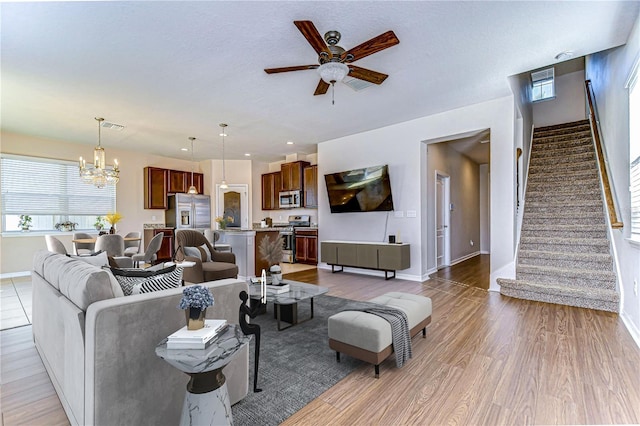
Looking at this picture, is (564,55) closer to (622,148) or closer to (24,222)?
(622,148)

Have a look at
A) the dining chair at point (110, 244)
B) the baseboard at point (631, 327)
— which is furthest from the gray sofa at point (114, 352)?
the baseboard at point (631, 327)

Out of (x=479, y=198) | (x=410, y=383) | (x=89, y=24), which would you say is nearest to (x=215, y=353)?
(x=410, y=383)

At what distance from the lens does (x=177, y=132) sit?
5.96 meters

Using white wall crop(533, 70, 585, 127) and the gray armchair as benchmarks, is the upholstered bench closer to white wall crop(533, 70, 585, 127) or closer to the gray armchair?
the gray armchair

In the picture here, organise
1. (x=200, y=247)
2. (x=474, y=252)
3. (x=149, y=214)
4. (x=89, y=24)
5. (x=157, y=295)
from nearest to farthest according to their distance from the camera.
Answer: (x=157, y=295) < (x=89, y=24) < (x=200, y=247) < (x=149, y=214) < (x=474, y=252)

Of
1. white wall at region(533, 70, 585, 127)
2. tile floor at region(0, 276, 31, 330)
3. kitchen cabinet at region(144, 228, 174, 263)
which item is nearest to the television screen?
kitchen cabinet at region(144, 228, 174, 263)

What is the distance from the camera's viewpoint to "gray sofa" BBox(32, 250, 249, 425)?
1325 mm

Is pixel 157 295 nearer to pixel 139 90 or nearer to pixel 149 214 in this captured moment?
pixel 139 90

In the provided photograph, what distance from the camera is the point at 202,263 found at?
441cm

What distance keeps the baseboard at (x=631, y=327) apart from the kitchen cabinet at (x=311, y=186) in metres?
5.75

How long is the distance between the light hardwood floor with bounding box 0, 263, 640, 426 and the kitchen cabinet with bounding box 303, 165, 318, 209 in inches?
191

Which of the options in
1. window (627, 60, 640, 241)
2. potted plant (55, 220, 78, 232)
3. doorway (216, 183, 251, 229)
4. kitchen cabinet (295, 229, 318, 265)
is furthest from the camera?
doorway (216, 183, 251, 229)

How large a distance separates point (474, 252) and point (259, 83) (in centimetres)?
764

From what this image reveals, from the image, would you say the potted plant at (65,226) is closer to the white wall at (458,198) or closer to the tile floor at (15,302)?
the tile floor at (15,302)
